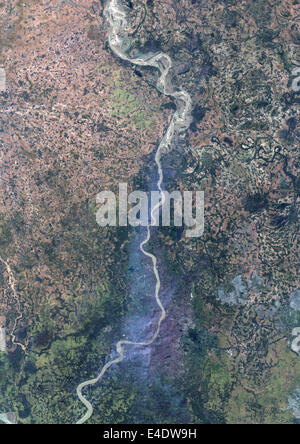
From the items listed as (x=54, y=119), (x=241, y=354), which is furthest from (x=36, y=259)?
(x=241, y=354)

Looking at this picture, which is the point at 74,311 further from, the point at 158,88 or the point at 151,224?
the point at 158,88

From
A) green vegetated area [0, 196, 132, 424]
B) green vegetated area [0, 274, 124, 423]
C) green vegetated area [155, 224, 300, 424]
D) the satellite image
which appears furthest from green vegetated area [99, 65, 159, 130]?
green vegetated area [0, 274, 124, 423]

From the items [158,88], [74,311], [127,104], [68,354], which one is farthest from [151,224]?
[68,354]

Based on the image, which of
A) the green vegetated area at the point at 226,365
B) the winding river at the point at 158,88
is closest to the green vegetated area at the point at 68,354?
the winding river at the point at 158,88

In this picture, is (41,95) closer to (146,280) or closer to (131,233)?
(131,233)

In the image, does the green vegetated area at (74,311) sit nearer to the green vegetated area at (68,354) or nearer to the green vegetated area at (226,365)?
the green vegetated area at (68,354)

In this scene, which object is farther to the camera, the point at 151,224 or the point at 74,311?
the point at 151,224
